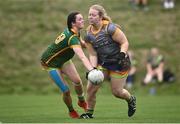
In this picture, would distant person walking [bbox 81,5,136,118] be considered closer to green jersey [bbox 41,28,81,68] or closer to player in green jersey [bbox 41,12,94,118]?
player in green jersey [bbox 41,12,94,118]

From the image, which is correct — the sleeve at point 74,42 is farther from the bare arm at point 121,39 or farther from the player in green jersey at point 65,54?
the bare arm at point 121,39

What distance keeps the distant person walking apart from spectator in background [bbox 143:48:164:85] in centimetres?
1320

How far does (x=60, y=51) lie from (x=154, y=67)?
13.9m

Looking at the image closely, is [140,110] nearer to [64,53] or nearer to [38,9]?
[64,53]

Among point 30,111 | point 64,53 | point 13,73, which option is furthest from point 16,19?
point 64,53

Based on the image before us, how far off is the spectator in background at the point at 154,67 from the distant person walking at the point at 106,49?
13.2 meters

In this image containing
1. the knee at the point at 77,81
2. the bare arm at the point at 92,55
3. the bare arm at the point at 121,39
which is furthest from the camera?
the knee at the point at 77,81

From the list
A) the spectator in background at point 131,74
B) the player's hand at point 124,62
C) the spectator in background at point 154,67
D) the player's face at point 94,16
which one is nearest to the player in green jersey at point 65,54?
the player's face at point 94,16

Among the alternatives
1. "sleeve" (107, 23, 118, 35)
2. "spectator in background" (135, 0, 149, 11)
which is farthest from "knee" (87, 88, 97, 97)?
"spectator in background" (135, 0, 149, 11)

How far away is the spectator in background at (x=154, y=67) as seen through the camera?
91.8ft

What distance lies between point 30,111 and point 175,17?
15987 millimetres

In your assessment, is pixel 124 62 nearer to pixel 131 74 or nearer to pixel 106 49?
pixel 106 49

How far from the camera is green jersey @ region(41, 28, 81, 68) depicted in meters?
14.3

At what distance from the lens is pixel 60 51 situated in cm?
1462
